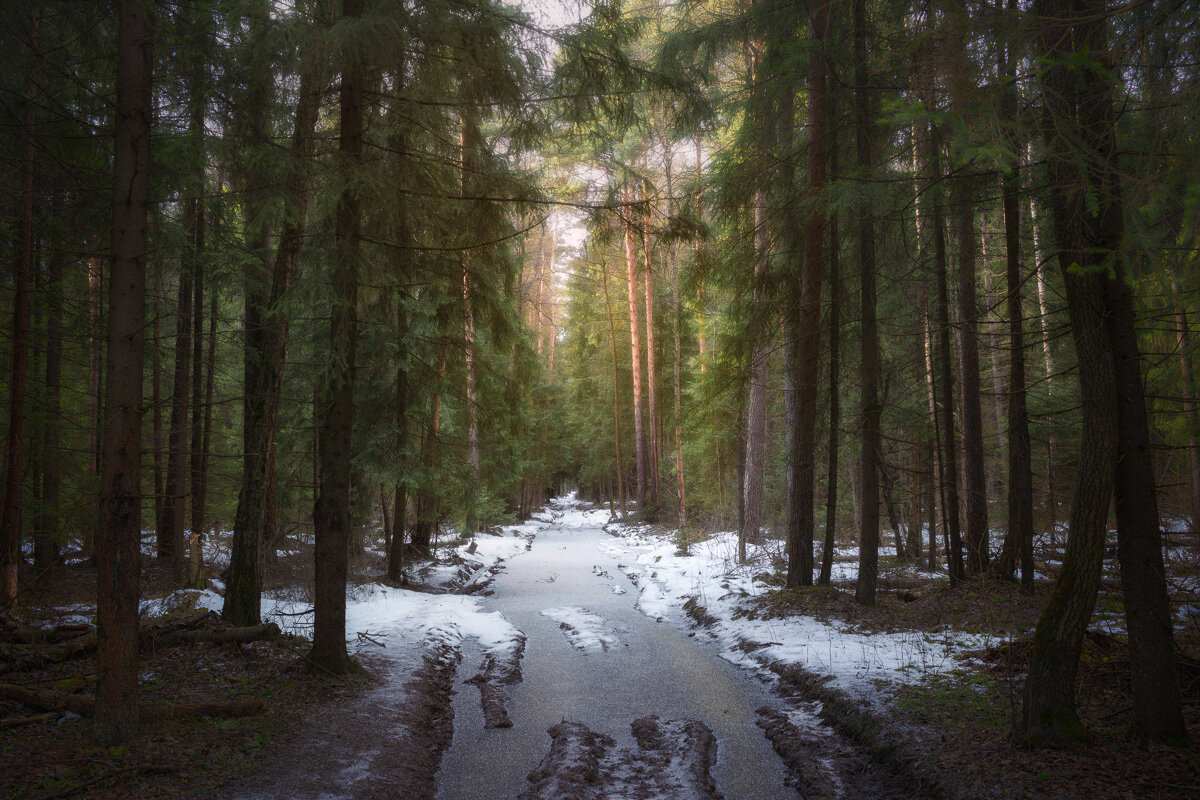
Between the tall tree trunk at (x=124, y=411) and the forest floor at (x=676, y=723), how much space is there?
0.54 metres

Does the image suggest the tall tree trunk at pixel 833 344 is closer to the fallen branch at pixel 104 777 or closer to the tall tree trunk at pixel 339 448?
the tall tree trunk at pixel 339 448

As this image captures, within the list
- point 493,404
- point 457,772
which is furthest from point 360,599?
point 457,772

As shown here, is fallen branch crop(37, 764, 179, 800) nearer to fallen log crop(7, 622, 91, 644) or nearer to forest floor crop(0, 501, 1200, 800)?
forest floor crop(0, 501, 1200, 800)

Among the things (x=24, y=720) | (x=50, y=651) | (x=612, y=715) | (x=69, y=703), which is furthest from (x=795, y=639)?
(x=50, y=651)

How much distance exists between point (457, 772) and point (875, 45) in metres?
10.4

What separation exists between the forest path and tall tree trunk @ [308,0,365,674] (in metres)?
1.64

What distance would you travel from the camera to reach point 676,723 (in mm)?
6418

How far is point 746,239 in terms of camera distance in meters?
10.5

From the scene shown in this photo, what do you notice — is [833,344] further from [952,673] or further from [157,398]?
[157,398]

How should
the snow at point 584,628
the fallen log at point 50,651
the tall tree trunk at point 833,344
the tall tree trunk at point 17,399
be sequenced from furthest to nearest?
the tall tree trunk at point 833,344, the snow at point 584,628, the tall tree trunk at point 17,399, the fallen log at point 50,651

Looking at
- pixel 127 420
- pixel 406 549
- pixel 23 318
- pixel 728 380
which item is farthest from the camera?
pixel 406 549

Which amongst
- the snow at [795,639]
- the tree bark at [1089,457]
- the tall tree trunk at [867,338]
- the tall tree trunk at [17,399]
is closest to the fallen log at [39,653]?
the tall tree trunk at [17,399]

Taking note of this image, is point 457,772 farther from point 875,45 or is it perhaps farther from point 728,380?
point 875,45

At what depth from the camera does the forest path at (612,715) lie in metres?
5.15
